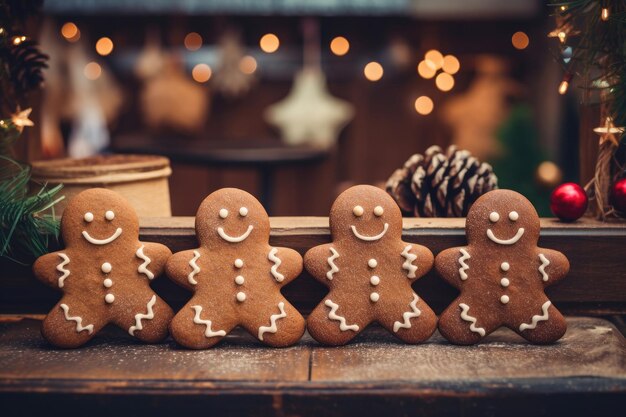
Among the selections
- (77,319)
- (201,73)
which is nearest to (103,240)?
(77,319)

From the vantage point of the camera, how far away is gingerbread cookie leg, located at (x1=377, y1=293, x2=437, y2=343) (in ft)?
3.74

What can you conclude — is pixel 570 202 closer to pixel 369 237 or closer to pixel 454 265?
pixel 454 265

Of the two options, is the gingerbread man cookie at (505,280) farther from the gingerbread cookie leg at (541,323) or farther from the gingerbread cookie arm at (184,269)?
the gingerbread cookie arm at (184,269)

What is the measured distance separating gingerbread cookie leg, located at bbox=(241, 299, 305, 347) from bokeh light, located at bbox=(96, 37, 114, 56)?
10.4ft

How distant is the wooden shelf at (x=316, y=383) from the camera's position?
98 cm

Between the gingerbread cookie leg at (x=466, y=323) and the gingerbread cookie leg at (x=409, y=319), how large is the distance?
0.08ft

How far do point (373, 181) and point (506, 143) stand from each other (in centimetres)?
147

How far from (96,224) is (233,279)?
25cm

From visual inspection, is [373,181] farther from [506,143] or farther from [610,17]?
[610,17]

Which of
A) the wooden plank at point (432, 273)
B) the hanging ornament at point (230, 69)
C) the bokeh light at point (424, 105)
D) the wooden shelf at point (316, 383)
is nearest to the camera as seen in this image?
the wooden shelf at point (316, 383)

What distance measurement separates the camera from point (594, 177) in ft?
4.37

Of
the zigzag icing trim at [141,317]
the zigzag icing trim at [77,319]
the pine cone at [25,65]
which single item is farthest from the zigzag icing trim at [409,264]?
the pine cone at [25,65]

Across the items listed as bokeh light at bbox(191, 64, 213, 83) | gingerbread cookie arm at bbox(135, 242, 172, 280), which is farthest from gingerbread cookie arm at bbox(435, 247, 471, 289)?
bokeh light at bbox(191, 64, 213, 83)

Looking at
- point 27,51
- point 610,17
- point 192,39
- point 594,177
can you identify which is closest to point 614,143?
point 594,177
